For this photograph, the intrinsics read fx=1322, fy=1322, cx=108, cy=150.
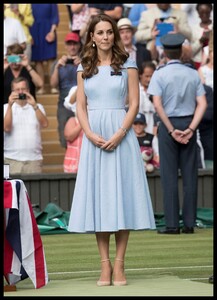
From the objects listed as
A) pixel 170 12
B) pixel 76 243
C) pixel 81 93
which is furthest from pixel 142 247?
pixel 170 12

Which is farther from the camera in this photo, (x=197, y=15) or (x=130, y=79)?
(x=197, y=15)

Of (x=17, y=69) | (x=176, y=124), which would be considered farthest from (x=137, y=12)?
(x=176, y=124)

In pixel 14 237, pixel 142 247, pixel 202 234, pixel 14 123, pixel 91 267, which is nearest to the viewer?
pixel 14 237

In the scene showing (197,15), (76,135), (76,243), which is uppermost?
(197,15)

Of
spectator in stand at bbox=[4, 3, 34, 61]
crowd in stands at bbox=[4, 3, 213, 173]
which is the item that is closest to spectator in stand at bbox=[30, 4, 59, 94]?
crowd in stands at bbox=[4, 3, 213, 173]

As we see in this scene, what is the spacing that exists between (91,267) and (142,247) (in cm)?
207

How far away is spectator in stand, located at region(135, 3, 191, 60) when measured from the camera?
71.8ft

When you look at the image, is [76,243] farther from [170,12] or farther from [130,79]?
[170,12]

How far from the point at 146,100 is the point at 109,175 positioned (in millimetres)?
9200

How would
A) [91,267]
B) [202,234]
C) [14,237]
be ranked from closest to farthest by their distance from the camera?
[14,237] → [91,267] → [202,234]

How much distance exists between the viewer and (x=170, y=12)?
72.7 ft

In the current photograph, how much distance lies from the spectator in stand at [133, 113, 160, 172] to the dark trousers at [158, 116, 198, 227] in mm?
1873

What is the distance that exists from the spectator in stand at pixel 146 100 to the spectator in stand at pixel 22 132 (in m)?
1.82

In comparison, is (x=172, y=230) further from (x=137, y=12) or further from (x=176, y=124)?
(x=137, y=12)
